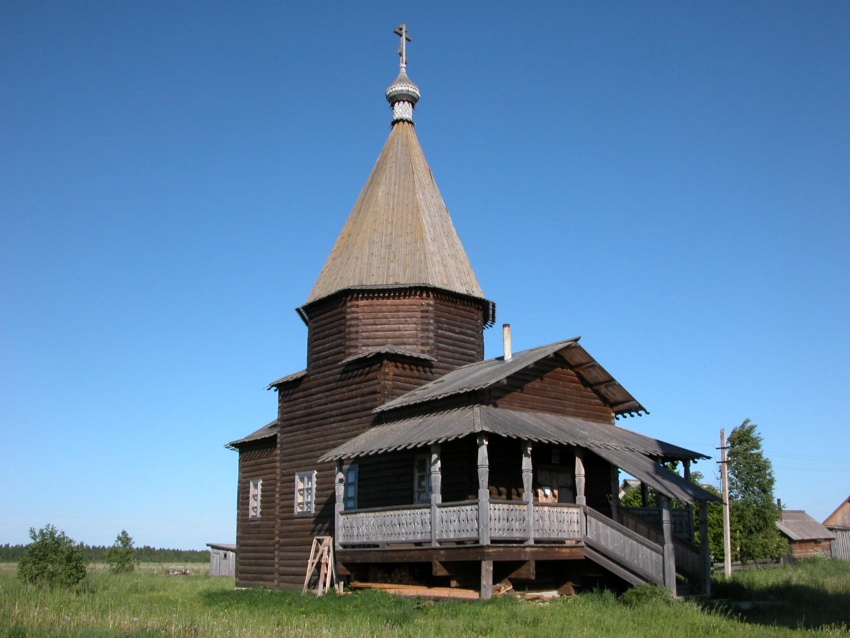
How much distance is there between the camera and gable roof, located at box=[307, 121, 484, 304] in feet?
84.7

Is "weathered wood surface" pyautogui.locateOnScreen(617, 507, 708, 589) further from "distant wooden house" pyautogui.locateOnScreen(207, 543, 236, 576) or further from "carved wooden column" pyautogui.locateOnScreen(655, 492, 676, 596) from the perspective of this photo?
"distant wooden house" pyautogui.locateOnScreen(207, 543, 236, 576)

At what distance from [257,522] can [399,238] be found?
407 inches

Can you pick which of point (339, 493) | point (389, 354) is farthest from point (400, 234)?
point (339, 493)

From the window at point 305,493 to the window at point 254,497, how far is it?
264 centimetres

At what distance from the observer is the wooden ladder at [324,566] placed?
71.0 feet

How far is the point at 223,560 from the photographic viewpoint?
155 feet

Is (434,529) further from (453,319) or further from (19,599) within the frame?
(19,599)

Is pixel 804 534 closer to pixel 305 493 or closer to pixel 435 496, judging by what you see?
pixel 305 493

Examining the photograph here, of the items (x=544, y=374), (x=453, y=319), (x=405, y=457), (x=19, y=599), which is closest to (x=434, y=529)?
(x=405, y=457)

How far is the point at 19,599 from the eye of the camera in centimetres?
2100

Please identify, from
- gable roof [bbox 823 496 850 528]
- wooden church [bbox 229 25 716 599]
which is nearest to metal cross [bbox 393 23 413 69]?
wooden church [bbox 229 25 716 599]

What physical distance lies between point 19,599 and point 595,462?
15024mm

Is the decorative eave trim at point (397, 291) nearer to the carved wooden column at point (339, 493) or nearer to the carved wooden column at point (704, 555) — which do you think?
the carved wooden column at point (339, 493)

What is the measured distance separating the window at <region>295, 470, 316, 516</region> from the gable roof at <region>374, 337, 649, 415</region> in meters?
3.98
